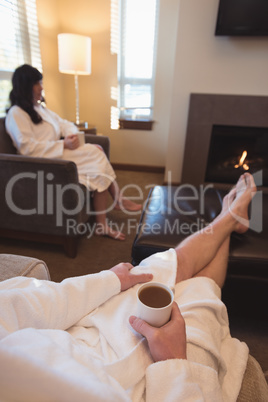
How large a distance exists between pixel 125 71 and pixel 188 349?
3135 millimetres

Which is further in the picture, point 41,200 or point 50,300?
point 41,200

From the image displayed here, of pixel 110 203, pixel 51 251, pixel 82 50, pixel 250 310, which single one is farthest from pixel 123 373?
pixel 82 50

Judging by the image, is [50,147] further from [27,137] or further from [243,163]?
[243,163]

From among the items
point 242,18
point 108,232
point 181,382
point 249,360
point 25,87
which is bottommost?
point 108,232

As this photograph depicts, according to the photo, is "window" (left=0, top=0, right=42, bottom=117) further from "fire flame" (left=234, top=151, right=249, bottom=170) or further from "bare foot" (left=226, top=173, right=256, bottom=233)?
"fire flame" (left=234, top=151, right=249, bottom=170)

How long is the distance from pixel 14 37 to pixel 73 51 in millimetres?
544

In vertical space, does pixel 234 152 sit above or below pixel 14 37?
below

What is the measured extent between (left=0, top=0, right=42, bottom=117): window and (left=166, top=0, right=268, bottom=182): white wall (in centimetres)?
141

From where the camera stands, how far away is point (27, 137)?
168 centimetres

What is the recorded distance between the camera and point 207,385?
504 millimetres

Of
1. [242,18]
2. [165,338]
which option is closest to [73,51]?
[242,18]

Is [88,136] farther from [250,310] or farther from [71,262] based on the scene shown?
[250,310]

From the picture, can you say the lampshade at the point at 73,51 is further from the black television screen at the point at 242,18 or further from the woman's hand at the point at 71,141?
the black television screen at the point at 242,18

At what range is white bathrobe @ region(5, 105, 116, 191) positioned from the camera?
1675mm
